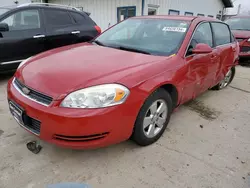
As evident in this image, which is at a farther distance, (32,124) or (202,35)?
(202,35)

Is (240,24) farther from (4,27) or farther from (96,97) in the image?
(96,97)

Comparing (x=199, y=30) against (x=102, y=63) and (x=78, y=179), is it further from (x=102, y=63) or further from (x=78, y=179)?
(x=78, y=179)

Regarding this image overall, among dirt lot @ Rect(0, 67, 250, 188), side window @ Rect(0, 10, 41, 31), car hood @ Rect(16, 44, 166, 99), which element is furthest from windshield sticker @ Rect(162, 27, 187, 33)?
side window @ Rect(0, 10, 41, 31)

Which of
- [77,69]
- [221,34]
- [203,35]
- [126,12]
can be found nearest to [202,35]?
[203,35]

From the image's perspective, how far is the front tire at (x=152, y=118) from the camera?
6.91ft

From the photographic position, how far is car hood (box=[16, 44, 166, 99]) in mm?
1855

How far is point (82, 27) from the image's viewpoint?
198 inches

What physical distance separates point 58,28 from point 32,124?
3251 mm

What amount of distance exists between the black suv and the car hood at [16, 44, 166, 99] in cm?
191

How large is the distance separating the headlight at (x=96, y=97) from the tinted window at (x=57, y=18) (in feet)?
11.0

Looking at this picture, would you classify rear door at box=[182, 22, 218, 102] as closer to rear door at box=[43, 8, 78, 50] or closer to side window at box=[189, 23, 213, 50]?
side window at box=[189, 23, 213, 50]

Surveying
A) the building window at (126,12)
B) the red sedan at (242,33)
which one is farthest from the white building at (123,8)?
the red sedan at (242,33)

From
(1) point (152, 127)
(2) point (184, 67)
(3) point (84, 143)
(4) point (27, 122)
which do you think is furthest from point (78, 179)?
(2) point (184, 67)

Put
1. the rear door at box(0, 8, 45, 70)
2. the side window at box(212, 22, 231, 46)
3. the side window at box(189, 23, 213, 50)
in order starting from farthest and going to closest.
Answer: the rear door at box(0, 8, 45, 70) → the side window at box(212, 22, 231, 46) → the side window at box(189, 23, 213, 50)
